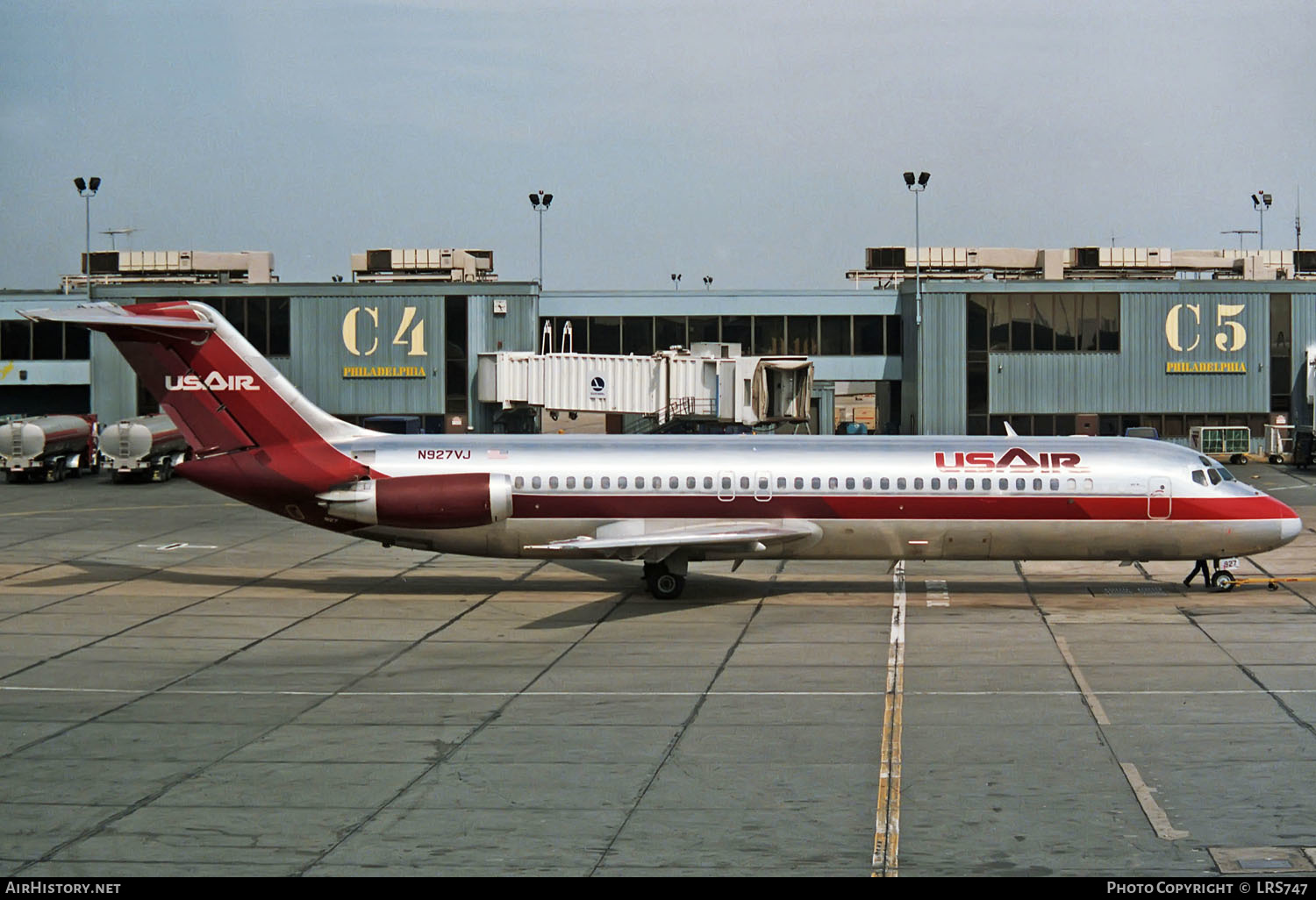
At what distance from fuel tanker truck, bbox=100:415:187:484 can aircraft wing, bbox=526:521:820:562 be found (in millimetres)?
31893

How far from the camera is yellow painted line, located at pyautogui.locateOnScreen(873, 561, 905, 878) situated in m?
14.0

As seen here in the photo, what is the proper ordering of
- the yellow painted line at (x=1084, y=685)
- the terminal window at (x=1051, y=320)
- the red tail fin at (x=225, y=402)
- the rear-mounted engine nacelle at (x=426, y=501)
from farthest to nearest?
the terminal window at (x=1051, y=320) → the red tail fin at (x=225, y=402) → the rear-mounted engine nacelle at (x=426, y=501) → the yellow painted line at (x=1084, y=685)

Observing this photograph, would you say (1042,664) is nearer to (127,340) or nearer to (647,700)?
(647,700)

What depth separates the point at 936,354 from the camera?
6812 centimetres

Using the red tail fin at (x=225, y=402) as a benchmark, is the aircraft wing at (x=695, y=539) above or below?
below

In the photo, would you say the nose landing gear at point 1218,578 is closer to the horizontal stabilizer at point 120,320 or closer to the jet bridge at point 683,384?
the horizontal stabilizer at point 120,320

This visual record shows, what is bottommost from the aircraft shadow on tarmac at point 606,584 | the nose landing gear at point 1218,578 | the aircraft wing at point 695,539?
the aircraft shadow on tarmac at point 606,584

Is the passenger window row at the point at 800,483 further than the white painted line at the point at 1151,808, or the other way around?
the passenger window row at the point at 800,483

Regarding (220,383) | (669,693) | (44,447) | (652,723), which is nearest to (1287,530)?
(669,693)

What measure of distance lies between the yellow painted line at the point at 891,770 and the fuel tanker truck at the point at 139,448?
128 feet

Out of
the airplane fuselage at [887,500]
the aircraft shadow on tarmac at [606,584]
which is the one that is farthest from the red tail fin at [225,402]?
the aircraft shadow on tarmac at [606,584]

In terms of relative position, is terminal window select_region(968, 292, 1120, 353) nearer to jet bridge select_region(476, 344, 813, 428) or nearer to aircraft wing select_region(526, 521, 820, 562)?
jet bridge select_region(476, 344, 813, 428)

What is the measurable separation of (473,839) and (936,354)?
185 ft

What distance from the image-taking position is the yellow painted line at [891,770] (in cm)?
1398
